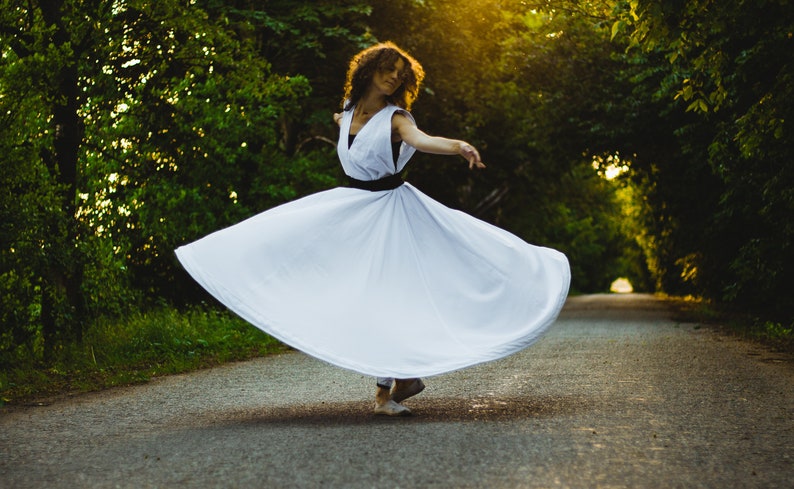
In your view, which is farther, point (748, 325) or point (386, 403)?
point (748, 325)

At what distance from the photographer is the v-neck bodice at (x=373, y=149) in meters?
6.16

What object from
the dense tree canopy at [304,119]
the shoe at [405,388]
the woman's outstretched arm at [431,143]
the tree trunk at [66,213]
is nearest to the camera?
the woman's outstretched arm at [431,143]

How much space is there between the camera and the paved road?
4.41 meters

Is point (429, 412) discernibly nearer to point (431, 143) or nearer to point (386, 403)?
point (386, 403)

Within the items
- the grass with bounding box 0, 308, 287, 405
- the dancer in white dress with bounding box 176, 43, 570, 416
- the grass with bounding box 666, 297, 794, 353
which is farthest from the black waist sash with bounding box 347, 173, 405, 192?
the grass with bounding box 666, 297, 794, 353

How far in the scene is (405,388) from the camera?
6.28 meters

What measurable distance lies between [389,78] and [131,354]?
5594 millimetres

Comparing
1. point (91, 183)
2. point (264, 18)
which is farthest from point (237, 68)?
point (264, 18)

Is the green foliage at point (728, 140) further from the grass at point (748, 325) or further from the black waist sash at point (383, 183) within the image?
the black waist sash at point (383, 183)

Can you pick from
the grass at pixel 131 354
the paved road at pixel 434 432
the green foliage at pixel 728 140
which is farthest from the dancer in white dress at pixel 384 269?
the green foliage at pixel 728 140

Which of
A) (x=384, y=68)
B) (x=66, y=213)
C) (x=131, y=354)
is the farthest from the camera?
(x=131, y=354)

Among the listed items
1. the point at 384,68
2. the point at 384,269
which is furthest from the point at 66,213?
the point at 384,269

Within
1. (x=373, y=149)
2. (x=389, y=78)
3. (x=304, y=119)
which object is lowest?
(x=373, y=149)

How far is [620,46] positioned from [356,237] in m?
17.5
